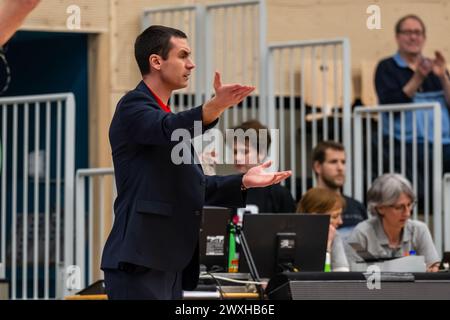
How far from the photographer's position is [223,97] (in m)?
3.96

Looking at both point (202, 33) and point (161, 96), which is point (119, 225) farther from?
point (202, 33)

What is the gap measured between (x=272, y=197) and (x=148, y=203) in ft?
10.9

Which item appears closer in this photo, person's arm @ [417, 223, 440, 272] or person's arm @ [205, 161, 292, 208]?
person's arm @ [205, 161, 292, 208]

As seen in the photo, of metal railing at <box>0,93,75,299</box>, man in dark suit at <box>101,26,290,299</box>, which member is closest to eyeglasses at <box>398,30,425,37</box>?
metal railing at <box>0,93,75,299</box>

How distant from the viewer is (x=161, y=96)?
441cm

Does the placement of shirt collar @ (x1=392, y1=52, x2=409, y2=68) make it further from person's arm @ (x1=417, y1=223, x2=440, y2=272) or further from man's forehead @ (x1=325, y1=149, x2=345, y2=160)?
person's arm @ (x1=417, y1=223, x2=440, y2=272)

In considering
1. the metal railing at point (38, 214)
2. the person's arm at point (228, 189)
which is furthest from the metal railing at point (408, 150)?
the person's arm at point (228, 189)

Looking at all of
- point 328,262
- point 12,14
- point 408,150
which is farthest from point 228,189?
point 408,150

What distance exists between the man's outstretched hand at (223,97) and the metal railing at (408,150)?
→ 4506mm

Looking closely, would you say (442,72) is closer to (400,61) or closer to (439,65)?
(439,65)

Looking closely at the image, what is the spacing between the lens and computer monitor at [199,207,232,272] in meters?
5.86

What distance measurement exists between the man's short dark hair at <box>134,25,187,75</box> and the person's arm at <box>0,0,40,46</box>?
45.8 inches

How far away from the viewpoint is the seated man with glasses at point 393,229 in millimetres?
7094
